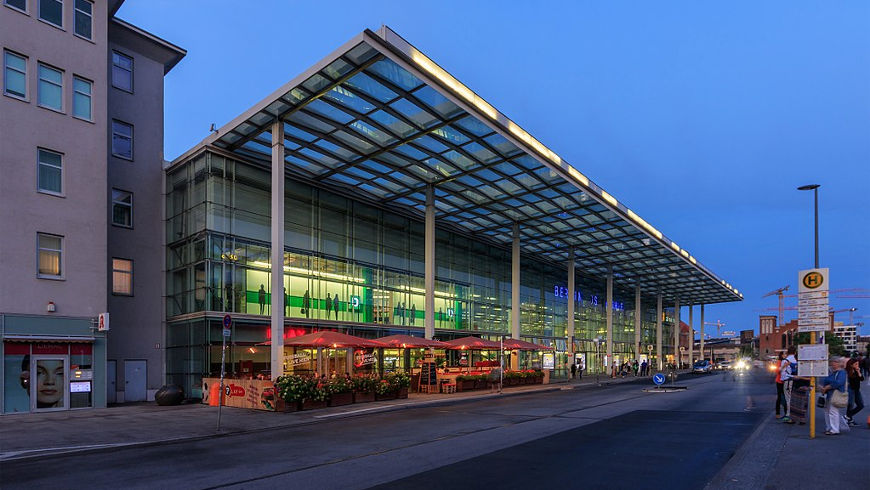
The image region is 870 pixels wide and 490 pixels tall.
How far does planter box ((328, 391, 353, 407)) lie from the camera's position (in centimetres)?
2241

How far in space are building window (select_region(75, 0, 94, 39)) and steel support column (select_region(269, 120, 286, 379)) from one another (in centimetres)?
843

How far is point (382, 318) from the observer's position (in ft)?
117

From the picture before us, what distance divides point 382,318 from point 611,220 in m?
16.3

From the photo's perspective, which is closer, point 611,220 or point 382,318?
point 382,318

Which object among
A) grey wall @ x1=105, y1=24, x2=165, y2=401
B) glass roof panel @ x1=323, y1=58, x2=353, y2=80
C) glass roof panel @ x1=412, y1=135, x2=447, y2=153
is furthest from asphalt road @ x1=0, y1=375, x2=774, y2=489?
grey wall @ x1=105, y1=24, x2=165, y2=401

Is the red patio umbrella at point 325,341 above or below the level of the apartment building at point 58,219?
below

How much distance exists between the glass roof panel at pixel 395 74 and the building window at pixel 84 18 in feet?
42.5

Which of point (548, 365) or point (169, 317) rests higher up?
point (169, 317)

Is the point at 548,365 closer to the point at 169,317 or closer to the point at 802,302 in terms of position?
the point at 169,317

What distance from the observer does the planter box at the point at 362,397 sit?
2356 cm

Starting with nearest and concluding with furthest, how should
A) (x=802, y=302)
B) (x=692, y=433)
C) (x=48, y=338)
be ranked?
(x=802, y=302)
(x=692, y=433)
(x=48, y=338)

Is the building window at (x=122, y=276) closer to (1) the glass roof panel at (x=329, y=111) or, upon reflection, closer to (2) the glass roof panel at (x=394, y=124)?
(1) the glass roof panel at (x=329, y=111)

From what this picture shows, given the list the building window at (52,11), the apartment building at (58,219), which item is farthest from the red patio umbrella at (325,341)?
the building window at (52,11)

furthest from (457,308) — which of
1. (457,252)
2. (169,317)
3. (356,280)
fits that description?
(169,317)
